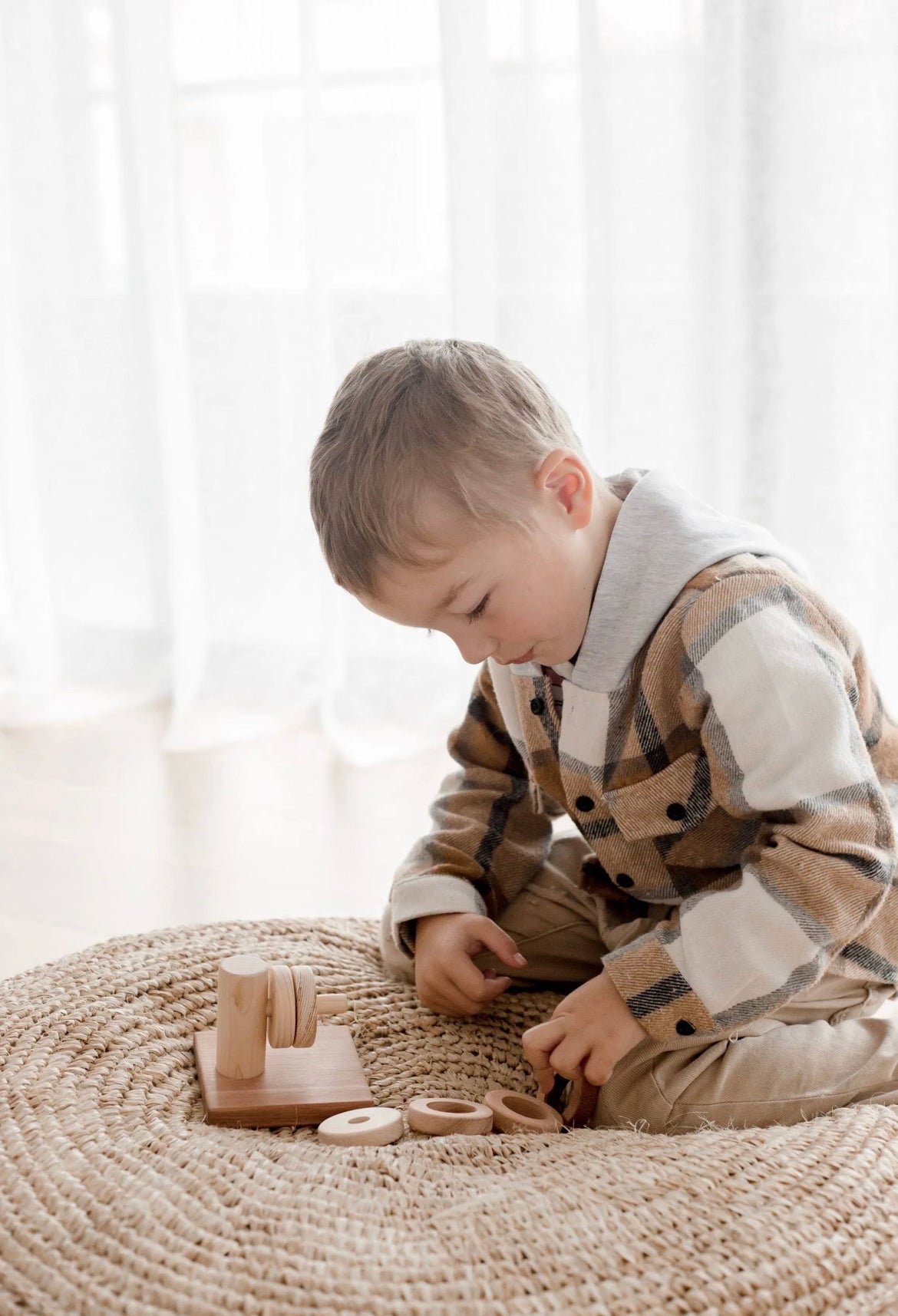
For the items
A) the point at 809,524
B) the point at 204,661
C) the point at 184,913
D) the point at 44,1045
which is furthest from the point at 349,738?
the point at 44,1045

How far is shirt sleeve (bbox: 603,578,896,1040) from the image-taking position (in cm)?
81

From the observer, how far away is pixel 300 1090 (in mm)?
896

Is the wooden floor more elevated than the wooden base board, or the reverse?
the wooden base board

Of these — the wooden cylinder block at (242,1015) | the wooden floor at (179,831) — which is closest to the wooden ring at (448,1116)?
the wooden cylinder block at (242,1015)

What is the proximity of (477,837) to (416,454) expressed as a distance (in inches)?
13.8

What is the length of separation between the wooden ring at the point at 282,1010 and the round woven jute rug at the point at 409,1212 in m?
0.06

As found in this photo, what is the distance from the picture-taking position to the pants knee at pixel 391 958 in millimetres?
1044

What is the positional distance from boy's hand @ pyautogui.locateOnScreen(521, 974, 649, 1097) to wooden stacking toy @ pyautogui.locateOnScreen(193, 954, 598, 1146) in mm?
30

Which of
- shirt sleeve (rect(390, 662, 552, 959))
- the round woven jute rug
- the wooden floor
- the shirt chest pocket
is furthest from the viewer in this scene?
the wooden floor

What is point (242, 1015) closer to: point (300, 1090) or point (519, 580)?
point (300, 1090)

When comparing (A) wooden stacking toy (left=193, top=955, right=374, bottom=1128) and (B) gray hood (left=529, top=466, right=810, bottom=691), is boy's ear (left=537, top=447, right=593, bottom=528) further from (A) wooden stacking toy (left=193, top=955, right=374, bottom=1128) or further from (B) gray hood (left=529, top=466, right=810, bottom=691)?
(A) wooden stacking toy (left=193, top=955, right=374, bottom=1128)

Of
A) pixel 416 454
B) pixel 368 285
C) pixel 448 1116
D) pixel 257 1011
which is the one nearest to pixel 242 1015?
pixel 257 1011

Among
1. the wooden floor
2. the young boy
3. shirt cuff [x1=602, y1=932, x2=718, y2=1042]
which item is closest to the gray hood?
the young boy

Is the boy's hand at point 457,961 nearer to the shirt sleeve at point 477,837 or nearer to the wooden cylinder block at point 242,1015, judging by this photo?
the shirt sleeve at point 477,837
